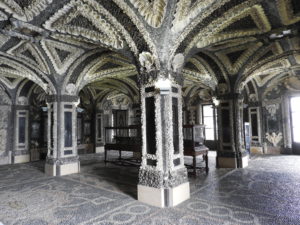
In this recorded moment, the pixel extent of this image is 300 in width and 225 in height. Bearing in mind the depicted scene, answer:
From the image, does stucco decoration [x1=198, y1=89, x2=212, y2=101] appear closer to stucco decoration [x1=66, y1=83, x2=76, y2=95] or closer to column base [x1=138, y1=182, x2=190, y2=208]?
stucco decoration [x1=66, y1=83, x2=76, y2=95]

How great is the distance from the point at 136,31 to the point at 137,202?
3.22m

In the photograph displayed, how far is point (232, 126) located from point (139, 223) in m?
5.03

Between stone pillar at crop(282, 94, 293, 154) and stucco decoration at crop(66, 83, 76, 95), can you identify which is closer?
stucco decoration at crop(66, 83, 76, 95)

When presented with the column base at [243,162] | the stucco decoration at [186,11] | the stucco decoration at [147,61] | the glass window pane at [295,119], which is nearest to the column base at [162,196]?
the stucco decoration at [147,61]

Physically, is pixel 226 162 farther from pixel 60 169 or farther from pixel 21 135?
pixel 21 135

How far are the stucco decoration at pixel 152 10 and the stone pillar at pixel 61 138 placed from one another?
13.4 feet

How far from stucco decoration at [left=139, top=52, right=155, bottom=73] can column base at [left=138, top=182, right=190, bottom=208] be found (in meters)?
2.25

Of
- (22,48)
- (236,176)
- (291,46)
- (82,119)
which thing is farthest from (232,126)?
(82,119)

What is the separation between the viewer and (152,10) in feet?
11.9

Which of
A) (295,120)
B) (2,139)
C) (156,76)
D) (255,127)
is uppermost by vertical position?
(156,76)

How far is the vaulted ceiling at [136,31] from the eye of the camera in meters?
3.62

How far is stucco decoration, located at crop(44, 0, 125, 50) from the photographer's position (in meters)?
3.74

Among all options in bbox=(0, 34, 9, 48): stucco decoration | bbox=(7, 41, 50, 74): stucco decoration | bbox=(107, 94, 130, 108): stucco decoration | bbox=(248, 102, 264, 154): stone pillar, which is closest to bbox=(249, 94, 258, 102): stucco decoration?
bbox=(248, 102, 264, 154): stone pillar

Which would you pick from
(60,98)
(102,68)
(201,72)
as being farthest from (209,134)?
(60,98)
